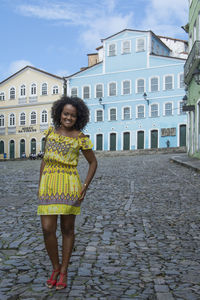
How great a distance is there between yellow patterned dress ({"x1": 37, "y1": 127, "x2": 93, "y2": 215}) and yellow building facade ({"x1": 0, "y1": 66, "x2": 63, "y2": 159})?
46029 mm

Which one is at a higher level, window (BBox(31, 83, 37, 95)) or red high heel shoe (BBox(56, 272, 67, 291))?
window (BBox(31, 83, 37, 95))

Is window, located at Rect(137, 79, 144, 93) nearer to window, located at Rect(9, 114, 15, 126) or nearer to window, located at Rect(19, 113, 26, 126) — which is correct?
window, located at Rect(19, 113, 26, 126)

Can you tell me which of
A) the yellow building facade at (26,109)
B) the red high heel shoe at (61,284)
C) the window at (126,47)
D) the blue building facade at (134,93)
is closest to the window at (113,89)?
the blue building facade at (134,93)

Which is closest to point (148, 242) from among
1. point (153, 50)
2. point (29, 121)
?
point (153, 50)

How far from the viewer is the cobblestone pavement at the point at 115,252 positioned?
3.19 meters

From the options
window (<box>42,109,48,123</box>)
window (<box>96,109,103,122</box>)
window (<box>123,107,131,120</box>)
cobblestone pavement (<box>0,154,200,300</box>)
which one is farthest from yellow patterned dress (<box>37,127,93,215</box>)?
window (<box>42,109,48,123</box>)

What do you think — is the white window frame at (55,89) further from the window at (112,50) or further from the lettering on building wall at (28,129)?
the window at (112,50)

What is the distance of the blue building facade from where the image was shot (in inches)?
1657

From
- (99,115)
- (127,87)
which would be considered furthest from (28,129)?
(127,87)

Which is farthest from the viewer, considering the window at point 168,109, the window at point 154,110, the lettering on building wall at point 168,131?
the window at point 154,110

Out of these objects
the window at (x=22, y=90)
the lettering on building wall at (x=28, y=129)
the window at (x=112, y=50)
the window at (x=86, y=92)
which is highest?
the window at (x=112, y=50)

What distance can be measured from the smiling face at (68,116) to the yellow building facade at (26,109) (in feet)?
151

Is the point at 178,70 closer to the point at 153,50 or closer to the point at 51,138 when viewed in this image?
the point at 153,50

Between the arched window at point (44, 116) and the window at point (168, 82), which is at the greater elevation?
the window at point (168, 82)
